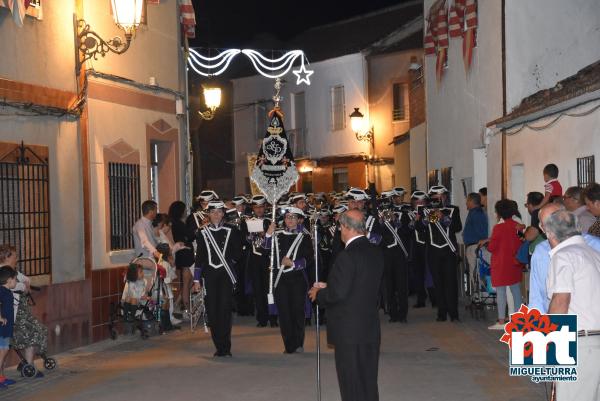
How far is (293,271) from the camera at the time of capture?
16.0 meters

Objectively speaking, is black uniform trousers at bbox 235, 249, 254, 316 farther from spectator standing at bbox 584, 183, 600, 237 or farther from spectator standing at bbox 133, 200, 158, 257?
spectator standing at bbox 584, 183, 600, 237

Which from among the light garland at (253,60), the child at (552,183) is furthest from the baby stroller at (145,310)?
the light garland at (253,60)

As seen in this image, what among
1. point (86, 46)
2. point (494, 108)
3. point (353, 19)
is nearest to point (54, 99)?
point (86, 46)

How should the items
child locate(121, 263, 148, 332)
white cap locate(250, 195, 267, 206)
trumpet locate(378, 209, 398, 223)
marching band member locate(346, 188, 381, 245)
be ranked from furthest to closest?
white cap locate(250, 195, 267, 206) < trumpet locate(378, 209, 398, 223) < child locate(121, 263, 148, 332) < marching band member locate(346, 188, 381, 245)

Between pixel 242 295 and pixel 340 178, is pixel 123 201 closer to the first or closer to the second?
pixel 242 295

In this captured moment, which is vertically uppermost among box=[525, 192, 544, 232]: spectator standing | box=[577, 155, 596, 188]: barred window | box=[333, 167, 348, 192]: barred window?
box=[333, 167, 348, 192]: barred window

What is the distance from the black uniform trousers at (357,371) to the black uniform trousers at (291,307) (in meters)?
5.22

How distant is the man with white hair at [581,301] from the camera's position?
8047 mm

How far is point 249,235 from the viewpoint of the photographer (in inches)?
788

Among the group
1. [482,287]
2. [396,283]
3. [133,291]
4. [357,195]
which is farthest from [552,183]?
[133,291]

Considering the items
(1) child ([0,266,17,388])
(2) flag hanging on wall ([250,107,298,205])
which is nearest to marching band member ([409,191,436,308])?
(2) flag hanging on wall ([250,107,298,205])

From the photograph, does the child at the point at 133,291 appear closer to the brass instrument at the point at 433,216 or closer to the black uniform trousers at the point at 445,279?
the black uniform trousers at the point at 445,279

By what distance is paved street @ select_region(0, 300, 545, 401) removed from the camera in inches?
482

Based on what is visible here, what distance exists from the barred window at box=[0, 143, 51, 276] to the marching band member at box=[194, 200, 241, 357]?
2.15 meters
